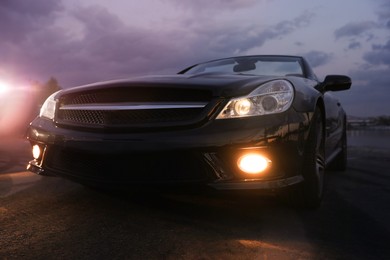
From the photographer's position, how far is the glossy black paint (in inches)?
103

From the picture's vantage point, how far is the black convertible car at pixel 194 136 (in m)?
2.63

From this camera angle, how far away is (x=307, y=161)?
10.1 feet

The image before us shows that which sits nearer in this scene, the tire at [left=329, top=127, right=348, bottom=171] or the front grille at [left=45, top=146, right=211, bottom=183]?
the front grille at [left=45, top=146, right=211, bottom=183]

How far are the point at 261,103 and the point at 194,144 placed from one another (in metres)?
0.52

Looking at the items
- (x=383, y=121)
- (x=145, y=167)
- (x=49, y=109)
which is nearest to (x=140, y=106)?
(x=145, y=167)

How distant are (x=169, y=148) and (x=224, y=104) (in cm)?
45

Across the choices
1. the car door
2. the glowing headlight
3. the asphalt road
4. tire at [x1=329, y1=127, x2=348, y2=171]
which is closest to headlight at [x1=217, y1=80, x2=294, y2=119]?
the glowing headlight

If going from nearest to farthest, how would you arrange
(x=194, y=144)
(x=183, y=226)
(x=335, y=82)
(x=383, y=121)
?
(x=194, y=144), (x=183, y=226), (x=335, y=82), (x=383, y=121)

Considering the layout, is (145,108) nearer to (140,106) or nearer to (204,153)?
(140,106)

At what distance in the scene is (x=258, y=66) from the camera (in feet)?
15.2

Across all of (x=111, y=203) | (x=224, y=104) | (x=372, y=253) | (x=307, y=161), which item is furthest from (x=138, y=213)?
(x=372, y=253)

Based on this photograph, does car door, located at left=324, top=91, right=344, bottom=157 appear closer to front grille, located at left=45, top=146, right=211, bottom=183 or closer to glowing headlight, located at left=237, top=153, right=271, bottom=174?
glowing headlight, located at left=237, top=153, right=271, bottom=174

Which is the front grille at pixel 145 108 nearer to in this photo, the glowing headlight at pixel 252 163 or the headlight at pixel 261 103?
the headlight at pixel 261 103

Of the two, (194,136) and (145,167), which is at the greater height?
(194,136)
